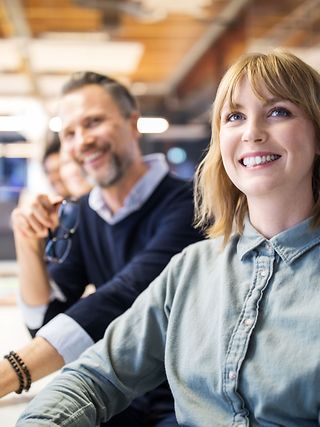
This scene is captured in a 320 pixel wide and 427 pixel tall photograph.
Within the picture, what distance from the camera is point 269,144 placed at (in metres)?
1.01

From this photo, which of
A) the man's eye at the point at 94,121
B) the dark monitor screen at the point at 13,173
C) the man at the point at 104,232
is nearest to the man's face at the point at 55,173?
the man at the point at 104,232

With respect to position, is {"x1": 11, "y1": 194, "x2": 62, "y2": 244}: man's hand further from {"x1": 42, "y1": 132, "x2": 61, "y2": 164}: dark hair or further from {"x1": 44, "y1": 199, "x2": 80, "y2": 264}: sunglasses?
{"x1": 42, "y1": 132, "x2": 61, "y2": 164}: dark hair

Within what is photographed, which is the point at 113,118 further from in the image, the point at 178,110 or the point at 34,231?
the point at 178,110

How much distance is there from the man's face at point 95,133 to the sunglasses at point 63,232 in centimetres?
16

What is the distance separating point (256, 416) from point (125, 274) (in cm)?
61

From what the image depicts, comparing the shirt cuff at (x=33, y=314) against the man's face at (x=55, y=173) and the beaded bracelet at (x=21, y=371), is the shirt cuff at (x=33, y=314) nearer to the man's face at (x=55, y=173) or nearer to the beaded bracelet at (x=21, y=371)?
the beaded bracelet at (x=21, y=371)

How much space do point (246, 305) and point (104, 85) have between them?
3.37 feet

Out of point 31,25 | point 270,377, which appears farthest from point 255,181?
point 31,25

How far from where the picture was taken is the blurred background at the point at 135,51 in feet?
15.0

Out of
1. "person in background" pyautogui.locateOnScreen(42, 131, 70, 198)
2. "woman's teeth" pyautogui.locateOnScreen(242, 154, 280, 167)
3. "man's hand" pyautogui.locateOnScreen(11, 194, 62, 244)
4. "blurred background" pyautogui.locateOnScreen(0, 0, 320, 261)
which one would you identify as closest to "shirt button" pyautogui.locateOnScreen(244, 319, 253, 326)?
"woman's teeth" pyautogui.locateOnScreen(242, 154, 280, 167)

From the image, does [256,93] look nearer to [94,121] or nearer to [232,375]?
[232,375]

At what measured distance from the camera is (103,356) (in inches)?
44.1

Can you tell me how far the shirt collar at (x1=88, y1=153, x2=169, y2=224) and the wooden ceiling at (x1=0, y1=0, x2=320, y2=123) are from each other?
225cm

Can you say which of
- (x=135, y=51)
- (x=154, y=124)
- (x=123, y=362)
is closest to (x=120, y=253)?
(x=123, y=362)
